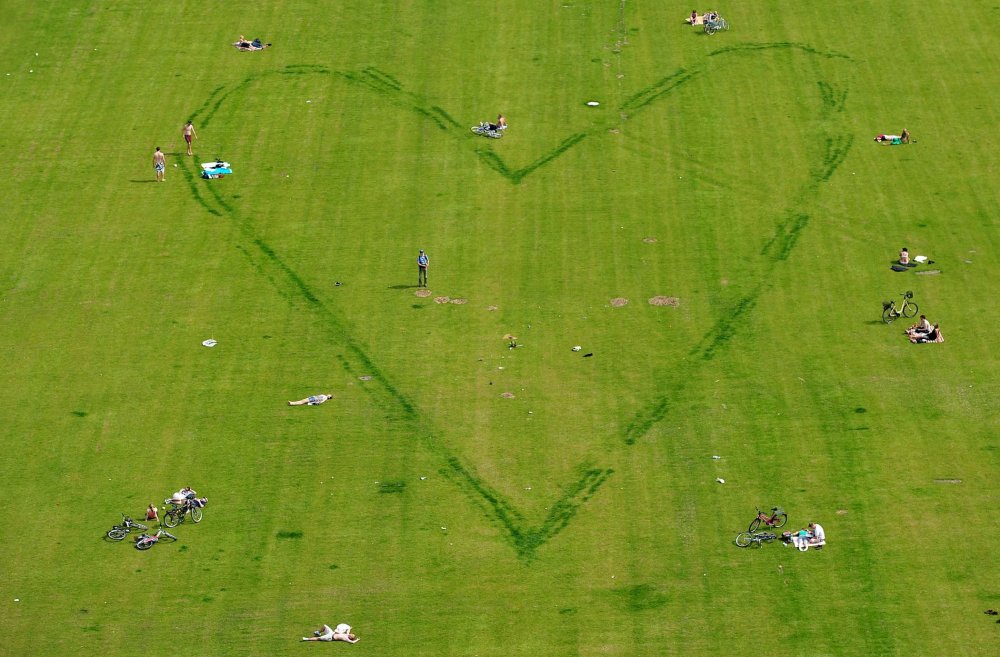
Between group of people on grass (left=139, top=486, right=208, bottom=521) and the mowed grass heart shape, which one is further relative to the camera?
the mowed grass heart shape

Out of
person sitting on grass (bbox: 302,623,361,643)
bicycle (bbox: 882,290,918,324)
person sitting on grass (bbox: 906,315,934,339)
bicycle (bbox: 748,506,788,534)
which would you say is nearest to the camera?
person sitting on grass (bbox: 302,623,361,643)

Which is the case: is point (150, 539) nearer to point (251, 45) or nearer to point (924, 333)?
point (924, 333)

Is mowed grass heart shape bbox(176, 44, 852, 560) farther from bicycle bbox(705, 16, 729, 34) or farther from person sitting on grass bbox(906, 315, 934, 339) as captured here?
person sitting on grass bbox(906, 315, 934, 339)

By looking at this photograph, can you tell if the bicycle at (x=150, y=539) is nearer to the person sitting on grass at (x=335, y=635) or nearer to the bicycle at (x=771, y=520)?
the person sitting on grass at (x=335, y=635)

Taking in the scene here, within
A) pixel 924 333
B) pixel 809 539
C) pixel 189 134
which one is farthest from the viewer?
pixel 189 134

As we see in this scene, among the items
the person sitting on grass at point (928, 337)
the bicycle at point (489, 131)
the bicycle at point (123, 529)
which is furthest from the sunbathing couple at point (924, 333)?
the bicycle at point (123, 529)

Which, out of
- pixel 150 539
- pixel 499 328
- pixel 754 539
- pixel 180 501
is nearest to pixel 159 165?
pixel 499 328

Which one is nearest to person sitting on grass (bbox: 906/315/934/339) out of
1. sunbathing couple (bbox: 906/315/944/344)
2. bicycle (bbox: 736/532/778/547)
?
sunbathing couple (bbox: 906/315/944/344)
